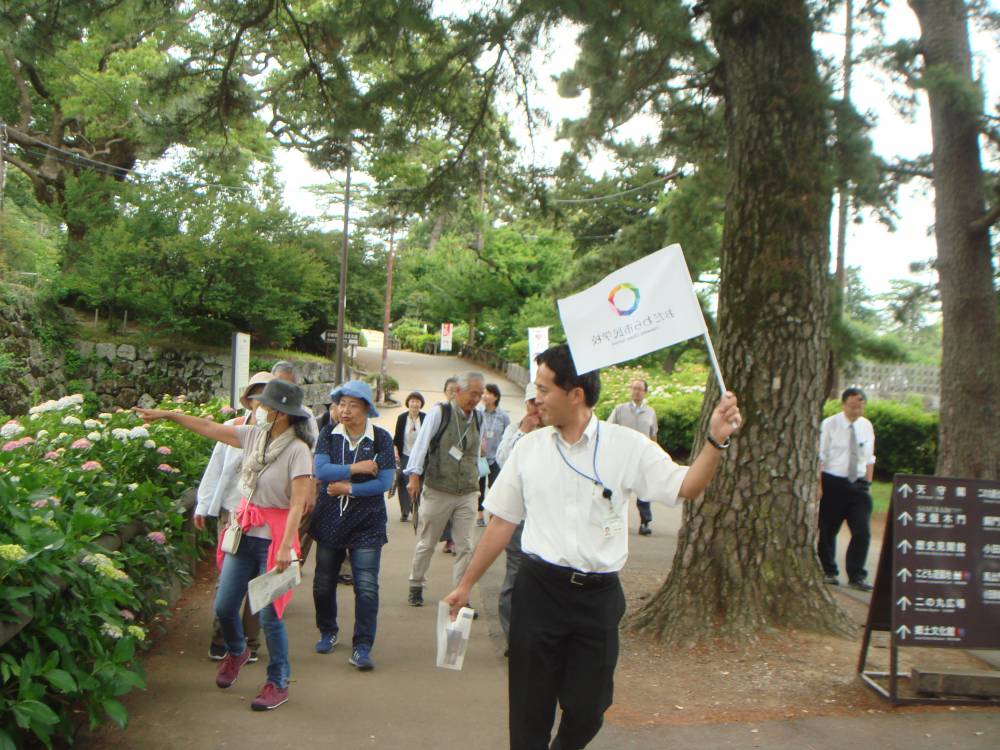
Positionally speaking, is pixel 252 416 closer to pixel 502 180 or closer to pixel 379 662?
pixel 379 662

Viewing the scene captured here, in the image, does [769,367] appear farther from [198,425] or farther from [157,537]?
[157,537]

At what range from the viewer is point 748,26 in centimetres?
647

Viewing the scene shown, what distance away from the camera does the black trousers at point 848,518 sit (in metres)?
8.92

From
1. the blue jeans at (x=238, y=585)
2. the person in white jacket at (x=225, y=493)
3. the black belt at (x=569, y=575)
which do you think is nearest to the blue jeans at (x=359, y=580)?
the person in white jacket at (x=225, y=493)

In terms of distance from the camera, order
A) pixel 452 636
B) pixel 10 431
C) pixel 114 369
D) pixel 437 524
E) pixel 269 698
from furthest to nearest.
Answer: pixel 114 369 → pixel 437 524 → pixel 10 431 → pixel 269 698 → pixel 452 636

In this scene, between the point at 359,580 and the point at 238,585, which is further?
the point at 359,580

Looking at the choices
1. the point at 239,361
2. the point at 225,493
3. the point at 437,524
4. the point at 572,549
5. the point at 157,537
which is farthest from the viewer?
the point at 239,361

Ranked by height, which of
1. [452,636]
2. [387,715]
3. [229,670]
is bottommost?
[387,715]

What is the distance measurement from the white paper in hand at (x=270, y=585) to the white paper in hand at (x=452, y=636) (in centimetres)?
141

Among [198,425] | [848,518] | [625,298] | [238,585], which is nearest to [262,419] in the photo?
[198,425]

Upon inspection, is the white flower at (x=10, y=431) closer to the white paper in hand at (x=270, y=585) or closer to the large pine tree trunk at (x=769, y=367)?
the white paper in hand at (x=270, y=585)

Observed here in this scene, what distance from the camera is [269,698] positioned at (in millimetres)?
4957

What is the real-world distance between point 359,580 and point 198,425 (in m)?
1.43

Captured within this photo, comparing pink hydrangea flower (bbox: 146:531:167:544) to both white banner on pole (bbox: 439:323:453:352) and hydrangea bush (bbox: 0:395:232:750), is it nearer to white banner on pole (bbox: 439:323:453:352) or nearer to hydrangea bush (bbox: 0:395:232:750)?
hydrangea bush (bbox: 0:395:232:750)
